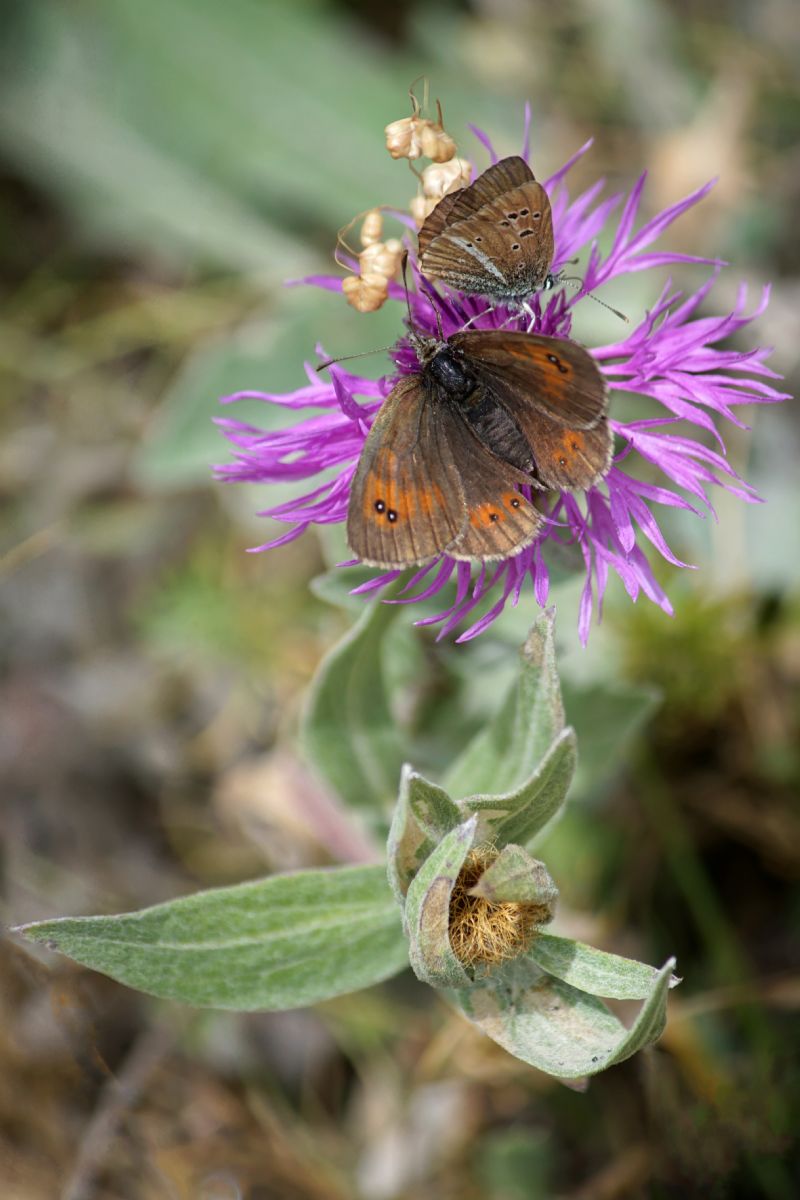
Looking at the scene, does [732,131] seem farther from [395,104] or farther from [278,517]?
[278,517]

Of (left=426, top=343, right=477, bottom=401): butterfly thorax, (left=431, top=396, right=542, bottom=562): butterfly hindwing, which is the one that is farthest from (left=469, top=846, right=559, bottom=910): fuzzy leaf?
(left=426, top=343, right=477, bottom=401): butterfly thorax

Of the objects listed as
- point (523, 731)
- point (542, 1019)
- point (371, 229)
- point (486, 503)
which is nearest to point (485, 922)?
point (542, 1019)

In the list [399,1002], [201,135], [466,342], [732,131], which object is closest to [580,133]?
[732,131]

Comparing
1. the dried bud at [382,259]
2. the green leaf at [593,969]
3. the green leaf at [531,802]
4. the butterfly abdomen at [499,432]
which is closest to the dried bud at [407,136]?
the dried bud at [382,259]

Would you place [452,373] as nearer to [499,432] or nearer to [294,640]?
[499,432]

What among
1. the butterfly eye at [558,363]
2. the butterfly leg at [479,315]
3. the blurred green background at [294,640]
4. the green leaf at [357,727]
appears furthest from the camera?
the blurred green background at [294,640]

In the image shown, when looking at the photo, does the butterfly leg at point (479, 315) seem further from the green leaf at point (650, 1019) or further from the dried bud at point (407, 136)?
the green leaf at point (650, 1019)

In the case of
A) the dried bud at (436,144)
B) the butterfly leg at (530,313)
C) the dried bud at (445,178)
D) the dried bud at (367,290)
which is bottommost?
the butterfly leg at (530,313)
